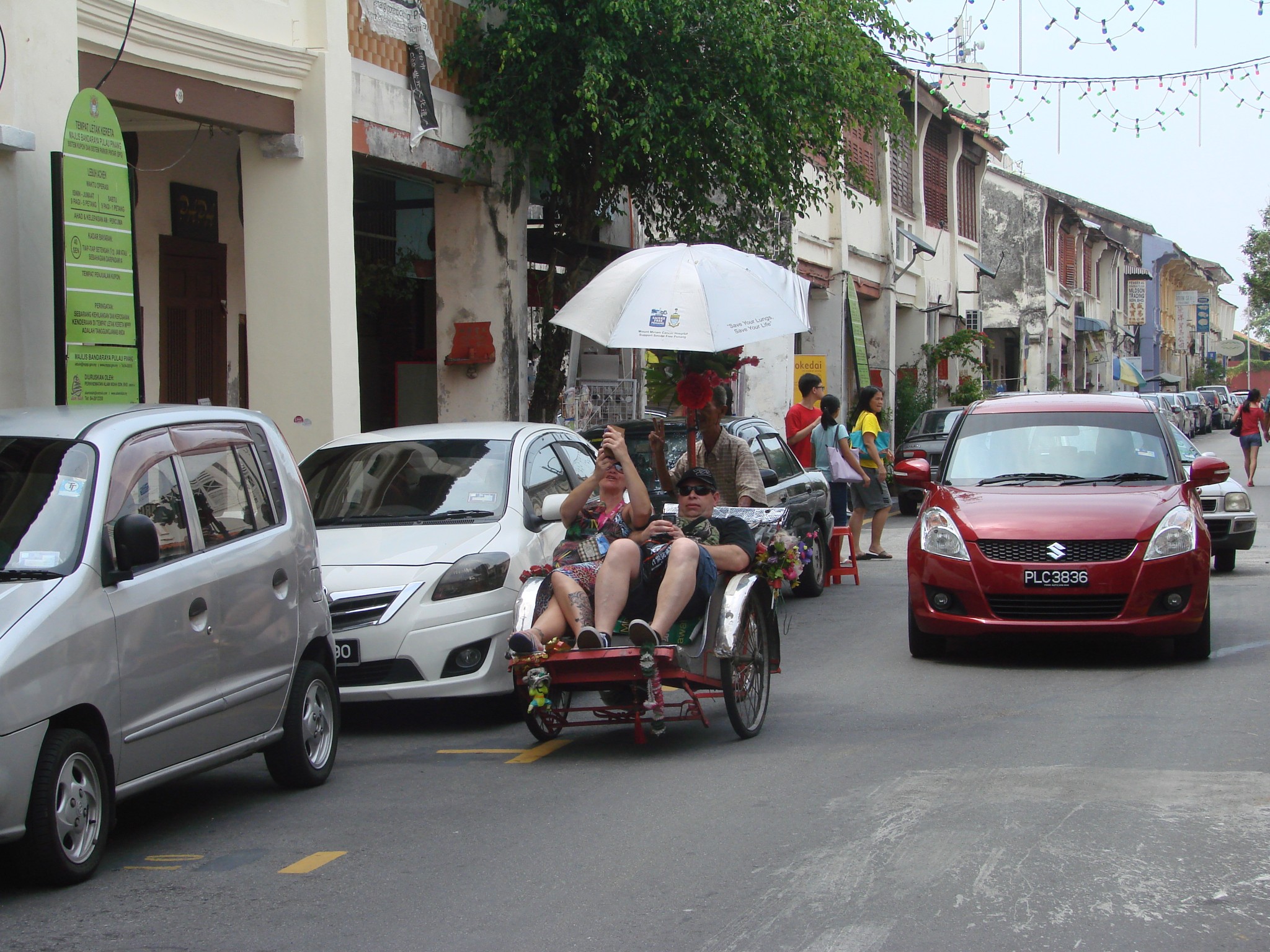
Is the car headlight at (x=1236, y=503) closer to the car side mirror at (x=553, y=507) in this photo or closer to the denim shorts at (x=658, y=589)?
the car side mirror at (x=553, y=507)

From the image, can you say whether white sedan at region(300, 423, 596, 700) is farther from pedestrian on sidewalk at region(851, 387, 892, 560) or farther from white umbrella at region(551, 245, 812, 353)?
pedestrian on sidewalk at region(851, 387, 892, 560)

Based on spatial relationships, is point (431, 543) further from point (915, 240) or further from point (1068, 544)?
point (915, 240)

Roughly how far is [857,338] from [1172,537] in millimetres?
19290

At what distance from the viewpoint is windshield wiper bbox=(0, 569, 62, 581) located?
4.94m

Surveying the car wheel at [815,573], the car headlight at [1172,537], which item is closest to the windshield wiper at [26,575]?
the car headlight at [1172,537]

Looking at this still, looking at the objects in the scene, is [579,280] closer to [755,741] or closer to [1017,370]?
[755,741]

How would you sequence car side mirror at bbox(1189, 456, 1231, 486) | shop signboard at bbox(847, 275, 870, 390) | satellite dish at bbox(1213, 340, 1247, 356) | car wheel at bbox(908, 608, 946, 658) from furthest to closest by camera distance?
satellite dish at bbox(1213, 340, 1247, 356), shop signboard at bbox(847, 275, 870, 390), car wheel at bbox(908, 608, 946, 658), car side mirror at bbox(1189, 456, 1231, 486)

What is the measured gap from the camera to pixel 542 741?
735 centimetres

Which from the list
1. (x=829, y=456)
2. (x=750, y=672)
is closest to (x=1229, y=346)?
(x=829, y=456)

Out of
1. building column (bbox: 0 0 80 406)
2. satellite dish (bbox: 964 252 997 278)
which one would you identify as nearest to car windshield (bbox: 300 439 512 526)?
building column (bbox: 0 0 80 406)

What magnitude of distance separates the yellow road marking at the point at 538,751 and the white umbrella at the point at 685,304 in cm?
224

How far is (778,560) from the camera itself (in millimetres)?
7695

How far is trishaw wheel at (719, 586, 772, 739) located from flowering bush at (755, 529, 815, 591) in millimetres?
84

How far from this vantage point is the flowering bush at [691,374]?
8805 mm
